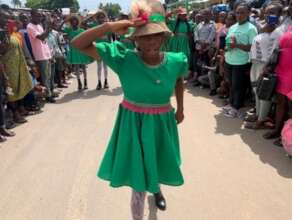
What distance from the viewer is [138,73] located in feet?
7.41

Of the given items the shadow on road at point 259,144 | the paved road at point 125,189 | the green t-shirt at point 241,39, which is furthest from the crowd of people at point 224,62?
the paved road at point 125,189

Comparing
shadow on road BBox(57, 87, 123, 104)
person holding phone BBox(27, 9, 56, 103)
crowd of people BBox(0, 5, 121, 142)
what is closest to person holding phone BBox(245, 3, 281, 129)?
crowd of people BBox(0, 5, 121, 142)

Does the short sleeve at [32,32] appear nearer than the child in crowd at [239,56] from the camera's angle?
No

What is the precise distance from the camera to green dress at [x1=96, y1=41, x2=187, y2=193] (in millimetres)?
2262

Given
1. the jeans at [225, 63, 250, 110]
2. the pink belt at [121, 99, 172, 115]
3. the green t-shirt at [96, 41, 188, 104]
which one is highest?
the green t-shirt at [96, 41, 188, 104]

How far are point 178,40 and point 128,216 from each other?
657 cm

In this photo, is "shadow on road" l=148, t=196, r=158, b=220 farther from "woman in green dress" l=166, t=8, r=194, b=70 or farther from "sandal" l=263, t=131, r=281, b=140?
"woman in green dress" l=166, t=8, r=194, b=70

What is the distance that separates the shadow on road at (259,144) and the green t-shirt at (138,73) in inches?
83.6

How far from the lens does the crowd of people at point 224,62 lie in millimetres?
4637

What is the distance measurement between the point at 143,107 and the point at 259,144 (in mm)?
2791

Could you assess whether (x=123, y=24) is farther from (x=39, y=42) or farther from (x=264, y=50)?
(x=39, y=42)

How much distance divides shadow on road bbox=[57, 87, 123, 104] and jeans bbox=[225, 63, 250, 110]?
9.35 ft

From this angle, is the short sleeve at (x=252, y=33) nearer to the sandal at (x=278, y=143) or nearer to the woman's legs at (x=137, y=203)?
the sandal at (x=278, y=143)

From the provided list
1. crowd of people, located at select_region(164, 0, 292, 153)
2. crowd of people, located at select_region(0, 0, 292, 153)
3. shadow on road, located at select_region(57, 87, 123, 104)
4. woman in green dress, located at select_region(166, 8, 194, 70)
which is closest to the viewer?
crowd of people, located at select_region(164, 0, 292, 153)
